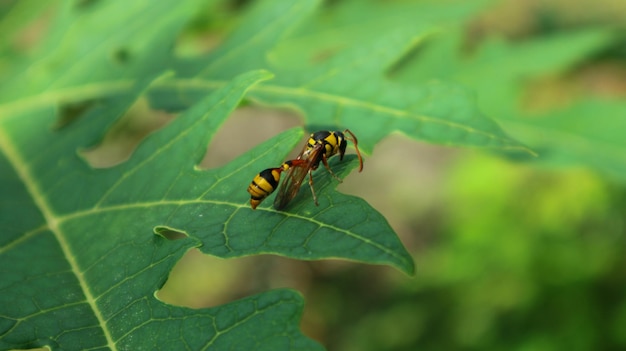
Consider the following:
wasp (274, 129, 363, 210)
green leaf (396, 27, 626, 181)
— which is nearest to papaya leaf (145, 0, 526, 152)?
wasp (274, 129, 363, 210)

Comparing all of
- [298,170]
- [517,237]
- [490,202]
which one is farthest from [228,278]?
[298,170]

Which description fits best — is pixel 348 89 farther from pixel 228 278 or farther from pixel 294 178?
pixel 228 278

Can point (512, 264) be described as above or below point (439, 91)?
below

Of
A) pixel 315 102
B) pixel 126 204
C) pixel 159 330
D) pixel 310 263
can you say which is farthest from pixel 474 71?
pixel 310 263

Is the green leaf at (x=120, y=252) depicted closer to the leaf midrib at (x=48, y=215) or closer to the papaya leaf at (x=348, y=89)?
the leaf midrib at (x=48, y=215)

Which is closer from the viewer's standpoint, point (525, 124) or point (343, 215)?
point (343, 215)

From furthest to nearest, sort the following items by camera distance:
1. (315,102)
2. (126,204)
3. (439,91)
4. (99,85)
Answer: (99,85) → (315,102) → (439,91) → (126,204)

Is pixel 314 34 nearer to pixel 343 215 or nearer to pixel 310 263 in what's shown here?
pixel 343 215

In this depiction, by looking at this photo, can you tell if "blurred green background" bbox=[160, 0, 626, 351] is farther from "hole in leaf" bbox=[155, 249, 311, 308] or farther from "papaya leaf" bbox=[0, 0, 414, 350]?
"papaya leaf" bbox=[0, 0, 414, 350]
